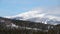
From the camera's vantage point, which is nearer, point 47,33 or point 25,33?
point 25,33

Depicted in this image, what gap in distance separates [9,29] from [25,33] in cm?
85

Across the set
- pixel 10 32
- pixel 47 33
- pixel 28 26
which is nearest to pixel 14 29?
pixel 10 32

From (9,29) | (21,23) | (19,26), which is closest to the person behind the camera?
(9,29)

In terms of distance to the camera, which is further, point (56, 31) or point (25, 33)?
point (56, 31)

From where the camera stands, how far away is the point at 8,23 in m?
10.6

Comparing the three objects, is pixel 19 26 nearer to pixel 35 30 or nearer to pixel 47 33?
pixel 35 30

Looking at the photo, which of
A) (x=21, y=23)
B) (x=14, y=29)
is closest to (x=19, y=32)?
(x=14, y=29)

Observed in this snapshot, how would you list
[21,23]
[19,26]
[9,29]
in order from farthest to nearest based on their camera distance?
1. [21,23]
2. [19,26]
3. [9,29]

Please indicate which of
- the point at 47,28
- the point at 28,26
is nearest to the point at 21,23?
the point at 28,26

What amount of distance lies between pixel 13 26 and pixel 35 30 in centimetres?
113

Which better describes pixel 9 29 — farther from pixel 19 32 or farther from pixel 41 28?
pixel 41 28

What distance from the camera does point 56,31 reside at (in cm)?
1173

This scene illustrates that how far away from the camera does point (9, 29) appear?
1008cm

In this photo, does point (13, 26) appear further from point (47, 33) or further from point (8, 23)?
point (47, 33)
